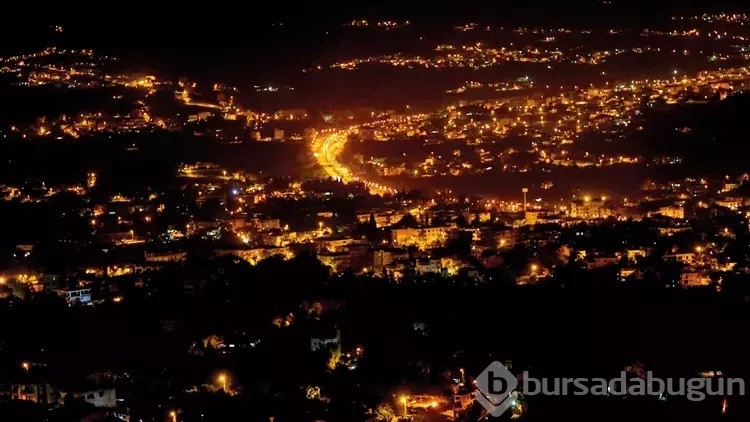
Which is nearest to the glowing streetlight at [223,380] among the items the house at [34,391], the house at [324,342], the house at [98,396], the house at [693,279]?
the house at [98,396]

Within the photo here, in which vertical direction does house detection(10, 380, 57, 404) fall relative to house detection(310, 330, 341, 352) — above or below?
below

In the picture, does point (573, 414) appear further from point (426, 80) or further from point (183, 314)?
point (426, 80)

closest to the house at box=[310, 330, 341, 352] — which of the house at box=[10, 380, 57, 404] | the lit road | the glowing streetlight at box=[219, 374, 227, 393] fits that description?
the glowing streetlight at box=[219, 374, 227, 393]

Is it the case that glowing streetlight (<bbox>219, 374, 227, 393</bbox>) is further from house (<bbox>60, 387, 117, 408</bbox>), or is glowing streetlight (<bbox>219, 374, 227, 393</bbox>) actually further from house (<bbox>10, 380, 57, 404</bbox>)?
house (<bbox>10, 380, 57, 404</bbox>)

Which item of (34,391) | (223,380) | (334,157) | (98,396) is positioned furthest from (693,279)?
(334,157)

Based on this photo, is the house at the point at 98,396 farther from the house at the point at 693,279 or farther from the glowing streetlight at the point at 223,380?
the house at the point at 693,279

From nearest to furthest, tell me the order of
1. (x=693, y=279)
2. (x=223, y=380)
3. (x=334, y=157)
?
(x=223, y=380), (x=693, y=279), (x=334, y=157)

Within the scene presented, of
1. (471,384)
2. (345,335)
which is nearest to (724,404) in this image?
(471,384)

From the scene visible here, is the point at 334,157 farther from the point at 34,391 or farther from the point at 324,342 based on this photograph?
the point at 34,391
